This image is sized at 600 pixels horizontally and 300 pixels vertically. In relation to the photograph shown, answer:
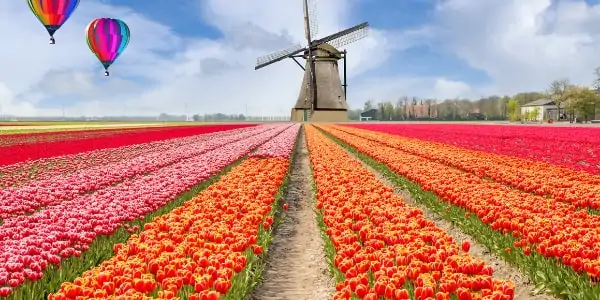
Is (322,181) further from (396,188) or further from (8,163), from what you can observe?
(8,163)

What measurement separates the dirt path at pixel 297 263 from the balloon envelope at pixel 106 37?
28.3 m

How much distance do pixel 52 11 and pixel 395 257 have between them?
32809 millimetres

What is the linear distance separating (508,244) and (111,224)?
227 inches

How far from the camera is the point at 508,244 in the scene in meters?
7.15

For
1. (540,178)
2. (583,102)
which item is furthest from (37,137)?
(583,102)

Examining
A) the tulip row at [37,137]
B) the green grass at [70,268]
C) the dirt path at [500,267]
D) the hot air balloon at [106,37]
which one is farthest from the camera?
the hot air balloon at [106,37]

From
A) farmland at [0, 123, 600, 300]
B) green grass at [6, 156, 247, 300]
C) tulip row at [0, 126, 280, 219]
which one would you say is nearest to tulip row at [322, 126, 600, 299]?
farmland at [0, 123, 600, 300]

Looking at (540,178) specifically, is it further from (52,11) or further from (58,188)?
(52,11)

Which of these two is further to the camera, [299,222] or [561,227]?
[299,222]

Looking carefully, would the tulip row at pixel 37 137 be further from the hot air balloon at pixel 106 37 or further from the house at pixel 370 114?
the house at pixel 370 114

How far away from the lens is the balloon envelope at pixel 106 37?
35375 millimetres

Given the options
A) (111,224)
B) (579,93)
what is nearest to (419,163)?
(111,224)

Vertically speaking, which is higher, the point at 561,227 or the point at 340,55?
the point at 340,55

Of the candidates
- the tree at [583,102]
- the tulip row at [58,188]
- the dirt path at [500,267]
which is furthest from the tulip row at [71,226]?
the tree at [583,102]
